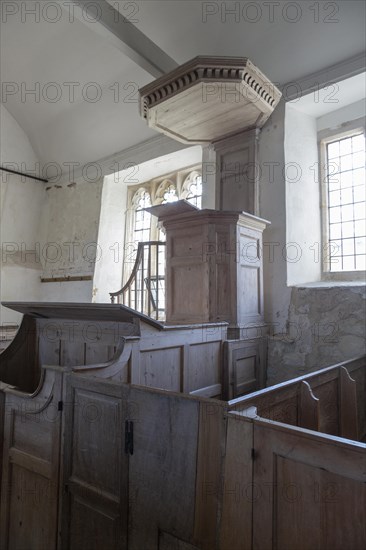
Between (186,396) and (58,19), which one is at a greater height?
(58,19)

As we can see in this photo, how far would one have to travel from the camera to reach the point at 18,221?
735 cm

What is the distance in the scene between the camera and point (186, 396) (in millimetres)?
1481

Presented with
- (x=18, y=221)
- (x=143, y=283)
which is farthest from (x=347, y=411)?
(x=18, y=221)

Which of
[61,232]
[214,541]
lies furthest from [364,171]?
[61,232]

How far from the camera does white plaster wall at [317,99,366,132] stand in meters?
4.18

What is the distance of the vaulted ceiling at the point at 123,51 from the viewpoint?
3914 mm

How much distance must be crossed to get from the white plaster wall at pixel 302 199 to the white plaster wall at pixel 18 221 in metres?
5.26

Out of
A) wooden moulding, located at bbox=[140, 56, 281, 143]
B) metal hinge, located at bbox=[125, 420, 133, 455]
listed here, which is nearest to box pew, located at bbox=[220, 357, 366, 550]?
metal hinge, located at bbox=[125, 420, 133, 455]

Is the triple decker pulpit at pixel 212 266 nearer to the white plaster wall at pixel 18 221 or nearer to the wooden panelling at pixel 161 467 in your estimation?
the wooden panelling at pixel 161 467

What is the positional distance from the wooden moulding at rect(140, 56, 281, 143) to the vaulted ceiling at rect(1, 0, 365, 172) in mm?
884

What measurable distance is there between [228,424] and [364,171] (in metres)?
3.73

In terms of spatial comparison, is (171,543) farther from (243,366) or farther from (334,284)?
(334,284)

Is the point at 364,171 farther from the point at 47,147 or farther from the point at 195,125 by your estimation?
the point at 47,147

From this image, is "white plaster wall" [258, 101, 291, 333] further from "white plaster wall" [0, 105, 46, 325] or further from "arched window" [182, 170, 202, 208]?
"white plaster wall" [0, 105, 46, 325]
